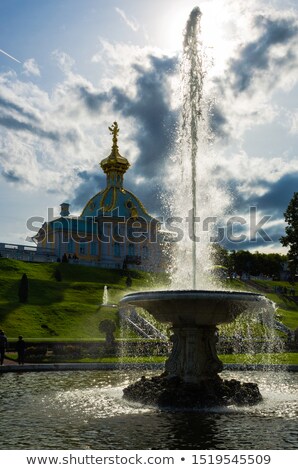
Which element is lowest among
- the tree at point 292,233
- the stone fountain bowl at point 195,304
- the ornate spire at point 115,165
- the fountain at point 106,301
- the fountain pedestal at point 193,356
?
the fountain pedestal at point 193,356

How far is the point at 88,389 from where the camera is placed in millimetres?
15430

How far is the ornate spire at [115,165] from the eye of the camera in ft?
278

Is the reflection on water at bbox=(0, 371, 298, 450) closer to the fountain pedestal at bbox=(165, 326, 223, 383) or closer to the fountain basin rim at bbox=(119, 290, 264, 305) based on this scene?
the fountain pedestal at bbox=(165, 326, 223, 383)

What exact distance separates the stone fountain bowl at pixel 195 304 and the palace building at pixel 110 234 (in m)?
58.7

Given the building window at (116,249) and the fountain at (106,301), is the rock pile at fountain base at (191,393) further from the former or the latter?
the building window at (116,249)

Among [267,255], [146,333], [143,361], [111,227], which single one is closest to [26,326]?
[146,333]

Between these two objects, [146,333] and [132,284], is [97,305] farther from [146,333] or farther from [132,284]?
[132,284]

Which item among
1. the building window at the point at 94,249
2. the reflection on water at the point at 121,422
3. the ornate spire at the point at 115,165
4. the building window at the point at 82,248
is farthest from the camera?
the ornate spire at the point at 115,165

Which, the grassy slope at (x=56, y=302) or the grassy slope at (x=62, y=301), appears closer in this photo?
the grassy slope at (x=56, y=302)

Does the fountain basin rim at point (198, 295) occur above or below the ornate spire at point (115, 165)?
below

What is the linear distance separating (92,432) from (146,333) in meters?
24.2

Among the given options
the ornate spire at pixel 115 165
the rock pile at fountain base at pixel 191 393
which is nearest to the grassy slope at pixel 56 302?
the rock pile at fountain base at pixel 191 393

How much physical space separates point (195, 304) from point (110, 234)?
64.8 metres
